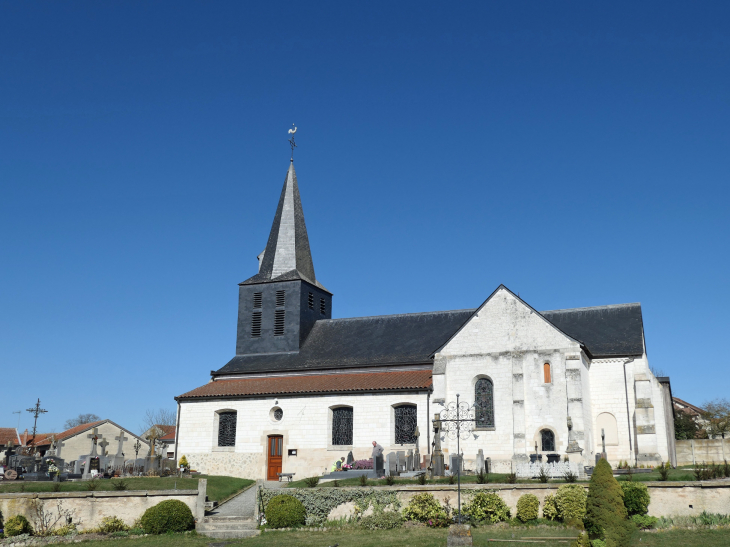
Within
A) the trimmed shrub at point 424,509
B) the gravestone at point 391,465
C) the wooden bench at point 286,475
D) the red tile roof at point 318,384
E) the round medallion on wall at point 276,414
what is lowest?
the trimmed shrub at point 424,509

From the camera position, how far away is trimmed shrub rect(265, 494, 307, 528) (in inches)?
795

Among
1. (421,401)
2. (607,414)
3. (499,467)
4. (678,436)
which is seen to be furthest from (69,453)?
(678,436)

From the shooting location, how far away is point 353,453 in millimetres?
30156

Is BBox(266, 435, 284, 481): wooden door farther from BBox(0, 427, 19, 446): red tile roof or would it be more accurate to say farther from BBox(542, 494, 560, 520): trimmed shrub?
BBox(0, 427, 19, 446): red tile roof

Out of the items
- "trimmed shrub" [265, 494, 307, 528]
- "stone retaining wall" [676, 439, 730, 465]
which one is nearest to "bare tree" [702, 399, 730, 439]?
"stone retaining wall" [676, 439, 730, 465]

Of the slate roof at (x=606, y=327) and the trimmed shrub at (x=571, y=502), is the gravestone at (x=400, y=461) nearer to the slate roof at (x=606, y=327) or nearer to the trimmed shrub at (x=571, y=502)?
the trimmed shrub at (x=571, y=502)

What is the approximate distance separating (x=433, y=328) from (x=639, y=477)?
1565 centimetres

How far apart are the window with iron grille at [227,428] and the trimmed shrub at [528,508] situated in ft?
57.7

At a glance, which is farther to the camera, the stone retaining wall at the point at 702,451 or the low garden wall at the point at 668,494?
the stone retaining wall at the point at 702,451

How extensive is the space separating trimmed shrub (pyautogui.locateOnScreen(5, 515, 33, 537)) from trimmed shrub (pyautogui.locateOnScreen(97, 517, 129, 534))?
6.47 feet

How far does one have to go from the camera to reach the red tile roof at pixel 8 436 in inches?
2202

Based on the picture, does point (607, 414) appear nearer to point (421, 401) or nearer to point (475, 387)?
point (475, 387)

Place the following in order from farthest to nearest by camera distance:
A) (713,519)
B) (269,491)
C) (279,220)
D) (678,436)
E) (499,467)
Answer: (678,436)
(279,220)
(499,467)
(269,491)
(713,519)

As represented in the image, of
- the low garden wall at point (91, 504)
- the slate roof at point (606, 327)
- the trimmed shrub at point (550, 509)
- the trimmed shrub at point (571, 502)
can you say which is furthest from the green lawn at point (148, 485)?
the slate roof at point (606, 327)
